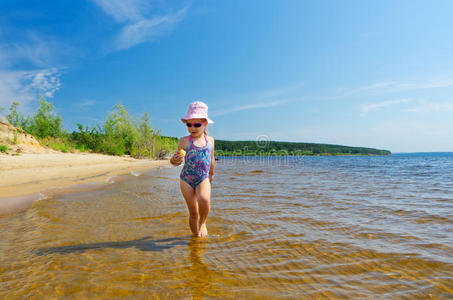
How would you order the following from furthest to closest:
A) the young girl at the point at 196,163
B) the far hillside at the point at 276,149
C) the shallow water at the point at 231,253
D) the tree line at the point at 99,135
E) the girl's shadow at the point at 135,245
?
1. the far hillside at the point at 276,149
2. the tree line at the point at 99,135
3. the young girl at the point at 196,163
4. the girl's shadow at the point at 135,245
5. the shallow water at the point at 231,253

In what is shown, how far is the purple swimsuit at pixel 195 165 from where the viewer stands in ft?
11.9

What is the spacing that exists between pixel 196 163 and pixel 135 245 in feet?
4.80

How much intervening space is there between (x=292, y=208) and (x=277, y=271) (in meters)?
3.42

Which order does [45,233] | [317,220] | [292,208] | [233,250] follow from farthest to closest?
[292,208]
[317,220]
[45,233]
[233,250]

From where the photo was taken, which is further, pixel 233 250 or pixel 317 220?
pixel 317 220

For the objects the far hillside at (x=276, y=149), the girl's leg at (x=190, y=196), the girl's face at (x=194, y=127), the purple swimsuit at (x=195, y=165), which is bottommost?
the girl's leg at (x=190, y=196)

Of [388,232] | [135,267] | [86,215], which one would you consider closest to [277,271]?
[135,267]

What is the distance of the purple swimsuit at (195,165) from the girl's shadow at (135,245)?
0.87 m

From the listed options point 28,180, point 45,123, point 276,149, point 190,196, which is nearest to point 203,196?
point 190,196

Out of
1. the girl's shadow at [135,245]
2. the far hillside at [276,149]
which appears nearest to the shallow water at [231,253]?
the girl's shadow at [135,245]

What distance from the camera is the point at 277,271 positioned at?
2703mm

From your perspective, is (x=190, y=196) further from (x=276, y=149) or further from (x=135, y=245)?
(x=276, y=149)

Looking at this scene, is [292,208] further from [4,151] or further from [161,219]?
[4,151]

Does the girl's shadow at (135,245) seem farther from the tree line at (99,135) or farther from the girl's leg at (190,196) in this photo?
the tree line at (99,135)
